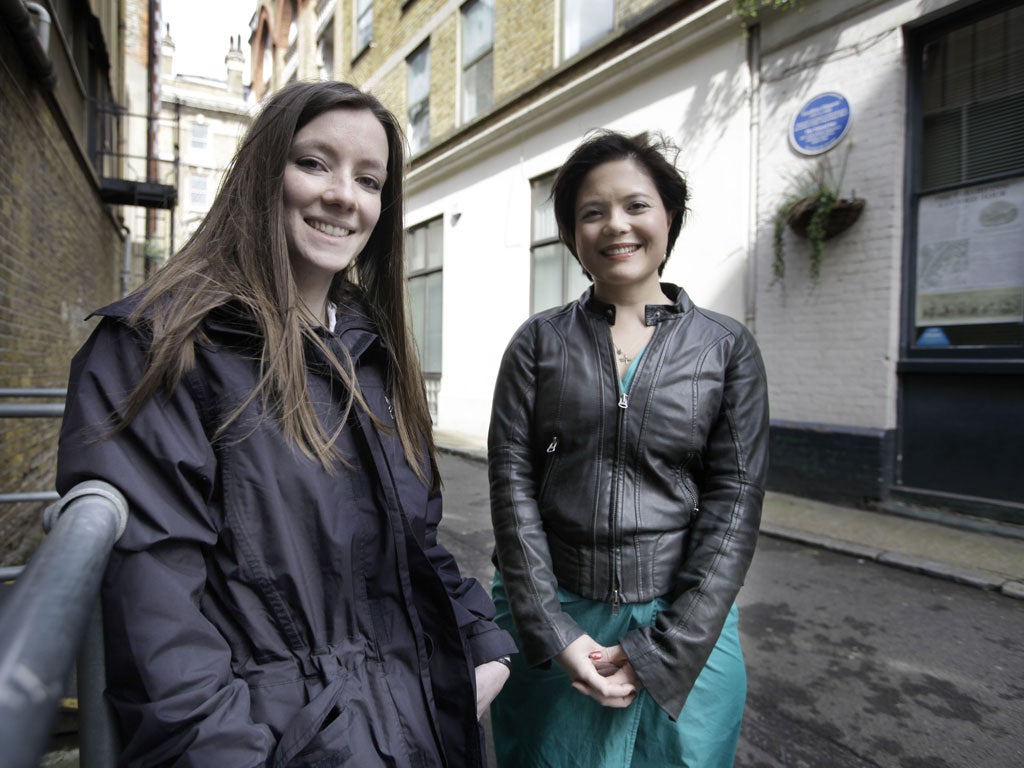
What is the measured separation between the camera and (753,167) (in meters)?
6.51

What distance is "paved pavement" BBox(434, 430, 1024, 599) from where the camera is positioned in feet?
13.6

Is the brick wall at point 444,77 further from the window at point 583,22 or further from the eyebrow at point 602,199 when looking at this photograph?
the eyebrow at point 602,199

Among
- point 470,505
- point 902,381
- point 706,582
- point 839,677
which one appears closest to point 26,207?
point 470,505

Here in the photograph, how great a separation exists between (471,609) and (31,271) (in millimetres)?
5137

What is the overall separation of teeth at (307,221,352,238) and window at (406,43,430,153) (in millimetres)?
12372

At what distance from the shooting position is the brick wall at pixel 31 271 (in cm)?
404

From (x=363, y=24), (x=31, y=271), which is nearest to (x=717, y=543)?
(x=31, y=271)

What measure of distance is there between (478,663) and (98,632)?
0.74 metres

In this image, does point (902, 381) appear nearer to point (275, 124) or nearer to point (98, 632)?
point (275, 124)

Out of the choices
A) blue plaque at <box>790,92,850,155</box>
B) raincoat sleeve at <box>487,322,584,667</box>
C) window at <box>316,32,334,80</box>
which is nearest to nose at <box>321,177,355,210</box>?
raincoat sleeve at <box>487,322,584,667</box>

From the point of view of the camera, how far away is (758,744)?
250 cm

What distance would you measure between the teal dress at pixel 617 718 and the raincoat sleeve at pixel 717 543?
0.09m

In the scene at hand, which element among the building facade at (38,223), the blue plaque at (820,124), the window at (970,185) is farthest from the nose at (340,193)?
the blue plaque at (820,124)

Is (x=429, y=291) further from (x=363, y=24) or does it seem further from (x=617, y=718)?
(x=617, y=718)
